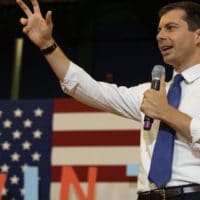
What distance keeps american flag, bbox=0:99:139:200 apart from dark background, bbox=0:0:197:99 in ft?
9.63

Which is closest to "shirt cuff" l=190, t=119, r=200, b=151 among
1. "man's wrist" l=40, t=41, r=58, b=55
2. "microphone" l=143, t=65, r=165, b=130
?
"microphone" l=143, t=65, r=165, b=130

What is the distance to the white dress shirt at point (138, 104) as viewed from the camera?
1.55 metres

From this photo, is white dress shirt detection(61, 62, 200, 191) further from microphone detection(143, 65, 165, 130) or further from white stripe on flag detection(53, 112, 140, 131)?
white stripe on flag detection(53, 112, 140, 131)

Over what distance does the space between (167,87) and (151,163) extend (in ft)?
0.88

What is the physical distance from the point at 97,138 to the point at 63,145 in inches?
7.4

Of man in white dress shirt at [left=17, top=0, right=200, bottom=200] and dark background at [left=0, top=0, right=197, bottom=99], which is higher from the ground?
dark background at [left=0, top=0, right=197, bottom=99]

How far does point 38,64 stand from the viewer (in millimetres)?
6309

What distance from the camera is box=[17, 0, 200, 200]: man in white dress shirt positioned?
5.02ft

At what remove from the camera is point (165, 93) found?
5.16 feet

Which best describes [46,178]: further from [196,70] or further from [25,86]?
[25,86]

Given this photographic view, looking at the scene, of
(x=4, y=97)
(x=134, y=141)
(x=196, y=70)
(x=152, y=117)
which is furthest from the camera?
(x=4, y=97)

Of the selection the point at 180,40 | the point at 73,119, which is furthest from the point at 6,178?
Answer: the point at 180,40

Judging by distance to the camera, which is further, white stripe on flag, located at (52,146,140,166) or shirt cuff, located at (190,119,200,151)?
white stripe on flag, located at (52,146,140,166)

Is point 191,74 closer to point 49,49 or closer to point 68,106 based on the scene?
point 49,49
